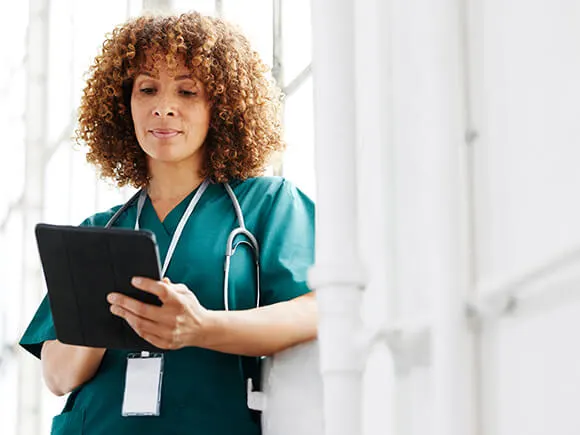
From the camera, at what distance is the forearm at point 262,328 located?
1.26 metres

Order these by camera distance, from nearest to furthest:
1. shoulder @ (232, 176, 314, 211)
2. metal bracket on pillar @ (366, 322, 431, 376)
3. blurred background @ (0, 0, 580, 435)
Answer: blurred background @ (0, 0, 580, 435) → metal bracket on pillar @ (366, 322, 431, 376) → shoulder @ (232, 176, 314, 211)

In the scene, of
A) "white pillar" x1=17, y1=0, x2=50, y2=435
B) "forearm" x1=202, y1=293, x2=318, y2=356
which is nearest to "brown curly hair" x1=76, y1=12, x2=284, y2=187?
"forearm" x1=202, y1=293, x2=318, y2=356

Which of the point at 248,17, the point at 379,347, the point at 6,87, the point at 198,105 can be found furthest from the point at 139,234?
the point at 6,87

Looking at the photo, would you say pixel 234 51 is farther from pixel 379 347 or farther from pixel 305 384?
pixel 379 347

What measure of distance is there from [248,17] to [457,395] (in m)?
1.67

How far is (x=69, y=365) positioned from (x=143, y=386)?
0.13 metres

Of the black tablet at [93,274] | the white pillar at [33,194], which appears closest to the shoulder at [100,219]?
the black tablet at [93,274]

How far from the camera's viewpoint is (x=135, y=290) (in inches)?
48.6

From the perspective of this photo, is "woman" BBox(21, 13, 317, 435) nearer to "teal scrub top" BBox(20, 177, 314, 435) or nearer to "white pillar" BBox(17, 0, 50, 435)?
"teal scrub top" BBox(20, 177, 314, 435)

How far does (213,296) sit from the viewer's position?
4.43ft

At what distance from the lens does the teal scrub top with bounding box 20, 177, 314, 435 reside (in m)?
1.33

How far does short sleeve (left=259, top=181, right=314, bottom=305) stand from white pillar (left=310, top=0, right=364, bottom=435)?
57 cm

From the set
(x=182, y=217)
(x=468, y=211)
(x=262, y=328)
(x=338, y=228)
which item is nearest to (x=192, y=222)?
(x=182, y=217)

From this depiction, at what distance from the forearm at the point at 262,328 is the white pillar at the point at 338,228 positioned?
0.48 metres
